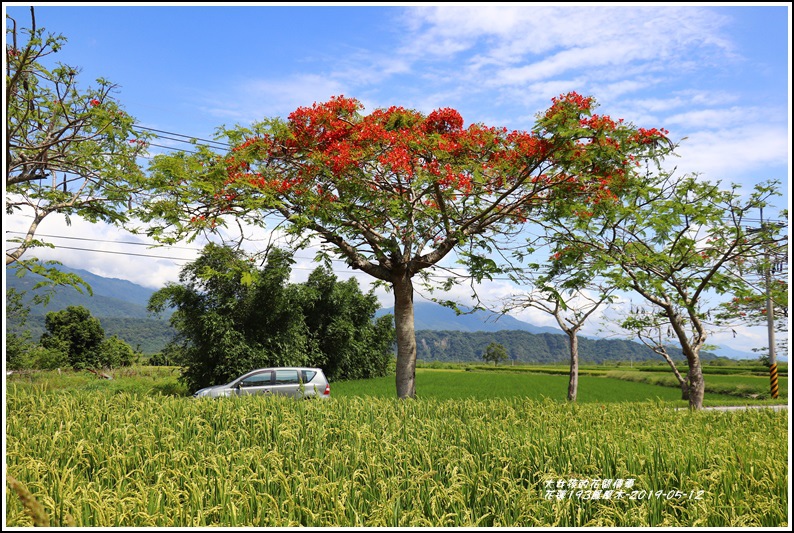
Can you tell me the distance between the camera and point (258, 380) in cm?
1683

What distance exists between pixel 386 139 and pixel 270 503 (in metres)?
9.34

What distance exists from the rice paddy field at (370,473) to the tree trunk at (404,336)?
218 inches

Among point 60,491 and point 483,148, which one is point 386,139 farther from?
point 60,491

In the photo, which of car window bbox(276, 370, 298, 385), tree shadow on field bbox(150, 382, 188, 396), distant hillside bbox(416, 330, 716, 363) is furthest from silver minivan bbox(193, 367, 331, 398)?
distant hillside bbox(416, 330, 716, 363)

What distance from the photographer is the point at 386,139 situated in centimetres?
1217

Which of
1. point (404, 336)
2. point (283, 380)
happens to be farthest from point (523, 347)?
point (404, 336)

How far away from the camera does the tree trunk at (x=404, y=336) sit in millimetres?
14102

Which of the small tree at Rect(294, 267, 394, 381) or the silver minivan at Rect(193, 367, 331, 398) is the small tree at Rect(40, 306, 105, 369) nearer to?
the small tree at Rect(294, 267, 394, 381)

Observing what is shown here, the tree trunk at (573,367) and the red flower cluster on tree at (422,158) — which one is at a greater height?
the red flower cluster on tree at (422,158)

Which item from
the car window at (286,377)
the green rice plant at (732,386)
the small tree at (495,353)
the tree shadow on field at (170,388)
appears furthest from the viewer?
the small tree at (495,353)

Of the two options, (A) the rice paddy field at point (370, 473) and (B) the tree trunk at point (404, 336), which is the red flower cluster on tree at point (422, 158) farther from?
(A) the rice paddy field at point (370, 473)

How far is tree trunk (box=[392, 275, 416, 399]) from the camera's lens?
46.3ft

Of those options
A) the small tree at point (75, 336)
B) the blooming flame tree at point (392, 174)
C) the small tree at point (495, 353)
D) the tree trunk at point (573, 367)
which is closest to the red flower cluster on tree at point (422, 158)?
the blooming flame tree at point (392, 174)

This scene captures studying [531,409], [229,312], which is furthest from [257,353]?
[531,409]
